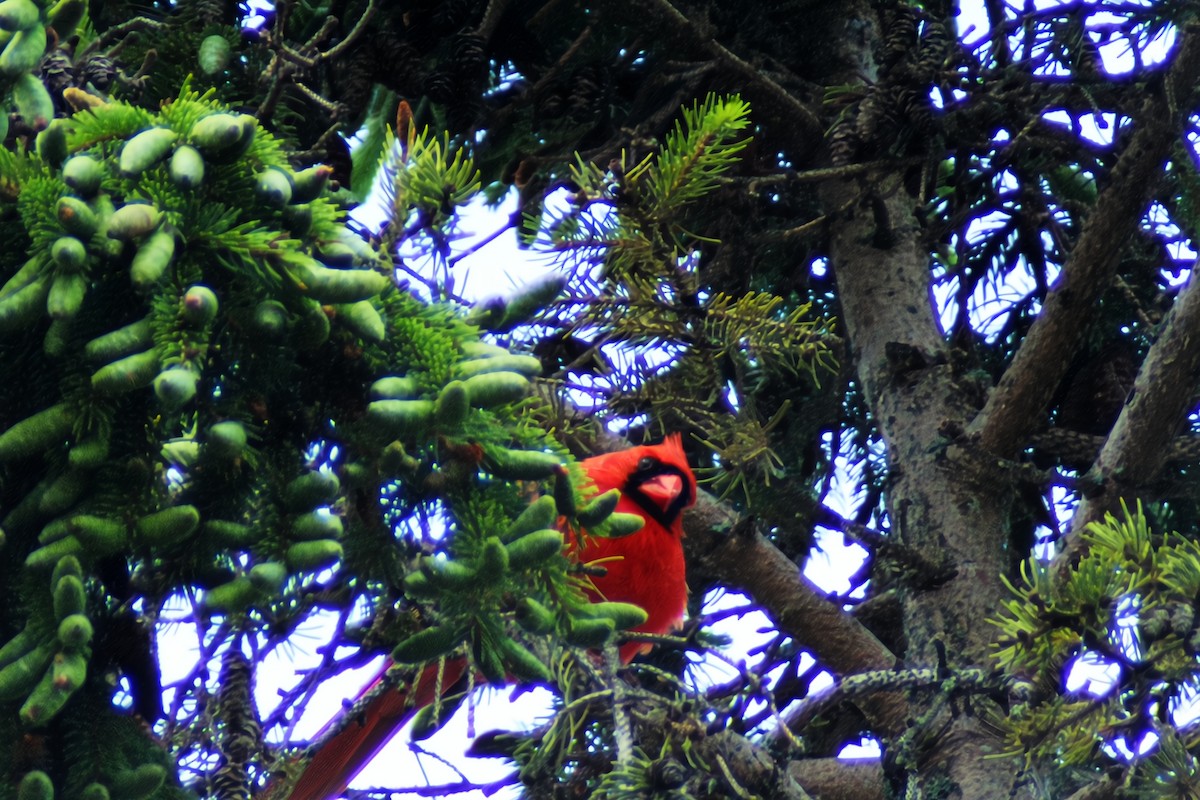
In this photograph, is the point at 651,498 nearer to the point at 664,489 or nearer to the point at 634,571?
the point at 664,489

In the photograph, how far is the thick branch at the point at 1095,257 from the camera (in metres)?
2.72

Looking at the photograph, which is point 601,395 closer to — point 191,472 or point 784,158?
point 784,158

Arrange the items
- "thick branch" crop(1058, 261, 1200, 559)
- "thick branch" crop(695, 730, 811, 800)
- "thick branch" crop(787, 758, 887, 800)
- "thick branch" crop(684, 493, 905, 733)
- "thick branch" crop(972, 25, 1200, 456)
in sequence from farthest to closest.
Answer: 1. "thick branch" crop(684, 493, 905, 733)
2. "thick branch" crop(787, 758, 887, 800)
3. "thick branch" crop(972, 25, 1200, 456)
4. "thick branch" crop(1058, 261, 1200, 559)
5. "thick branch" crop(695, 730, 811, 800)

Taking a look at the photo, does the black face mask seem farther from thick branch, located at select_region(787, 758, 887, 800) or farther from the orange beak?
thick branch, located at select_region(787, 758, 887, 800)

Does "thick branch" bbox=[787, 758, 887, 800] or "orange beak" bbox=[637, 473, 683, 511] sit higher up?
"orange beak" bbox=[637, 473, 683, 511]

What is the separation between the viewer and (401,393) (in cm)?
134

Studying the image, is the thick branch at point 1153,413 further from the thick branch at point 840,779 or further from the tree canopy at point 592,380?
the thick branch at point 840,779

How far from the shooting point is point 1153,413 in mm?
2631

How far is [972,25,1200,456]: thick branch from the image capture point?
2717 millimetres

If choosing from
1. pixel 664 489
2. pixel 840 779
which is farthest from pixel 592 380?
pixel 840 779

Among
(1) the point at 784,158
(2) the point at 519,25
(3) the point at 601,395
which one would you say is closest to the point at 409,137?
(3) the point at 601,395

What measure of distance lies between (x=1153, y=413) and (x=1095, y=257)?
1.11 feet

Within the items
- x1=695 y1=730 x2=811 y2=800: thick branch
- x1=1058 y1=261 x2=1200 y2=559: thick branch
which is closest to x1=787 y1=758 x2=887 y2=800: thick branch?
x1=1058 y1=261 x2=1200 y2=559: thick branch

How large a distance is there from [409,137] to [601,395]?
3.80ft
